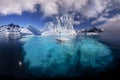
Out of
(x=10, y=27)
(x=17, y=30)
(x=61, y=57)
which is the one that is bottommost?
(x=61, y=57)

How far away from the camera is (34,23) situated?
1017cm

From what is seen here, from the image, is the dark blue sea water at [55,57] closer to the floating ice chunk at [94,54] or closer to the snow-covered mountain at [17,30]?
the floating ice chunk at [94,54]

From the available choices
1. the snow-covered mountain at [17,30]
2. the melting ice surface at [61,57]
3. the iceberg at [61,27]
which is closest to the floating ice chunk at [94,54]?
the melting ice surface at [61,57]

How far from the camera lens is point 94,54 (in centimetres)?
1002

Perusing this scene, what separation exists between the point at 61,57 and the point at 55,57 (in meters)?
0.20

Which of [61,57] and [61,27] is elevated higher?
[61,27]

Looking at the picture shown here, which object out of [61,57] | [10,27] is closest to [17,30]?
[10,27]

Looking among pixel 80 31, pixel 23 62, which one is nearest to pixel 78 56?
pixel 80 31

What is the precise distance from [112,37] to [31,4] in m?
2.96

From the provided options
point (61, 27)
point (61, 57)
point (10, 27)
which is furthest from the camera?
point (61, 27)

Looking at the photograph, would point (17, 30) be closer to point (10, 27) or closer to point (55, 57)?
Answer: point (10, 27)

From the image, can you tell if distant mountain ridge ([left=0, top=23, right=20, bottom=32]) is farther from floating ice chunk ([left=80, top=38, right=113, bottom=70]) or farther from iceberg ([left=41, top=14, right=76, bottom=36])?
floating ice chunk ([left=80, top=38, right=113, bottom=70])

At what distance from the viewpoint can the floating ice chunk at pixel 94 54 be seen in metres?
9.97

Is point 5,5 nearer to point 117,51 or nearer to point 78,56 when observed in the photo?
point 78,56
